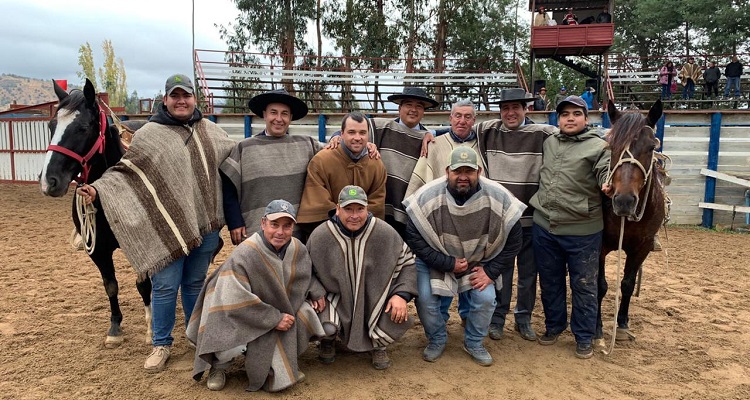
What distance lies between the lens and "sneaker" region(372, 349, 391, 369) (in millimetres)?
3521

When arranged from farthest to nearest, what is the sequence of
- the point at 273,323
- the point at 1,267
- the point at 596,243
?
1. the point at 1,267
2. the point at 596,243
3. the point at 273,323

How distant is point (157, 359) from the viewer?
136 inches

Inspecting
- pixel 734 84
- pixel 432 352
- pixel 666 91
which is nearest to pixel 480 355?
pixel 432 352

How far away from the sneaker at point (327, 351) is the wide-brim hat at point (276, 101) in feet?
5.75

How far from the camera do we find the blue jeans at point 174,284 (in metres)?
3.39

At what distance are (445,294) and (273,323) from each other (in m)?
1.26

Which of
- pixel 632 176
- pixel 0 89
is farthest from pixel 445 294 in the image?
pixel 0 89

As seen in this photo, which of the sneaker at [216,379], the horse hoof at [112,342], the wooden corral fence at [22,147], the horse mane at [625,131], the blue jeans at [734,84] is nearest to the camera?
the sneaker at [216,379]

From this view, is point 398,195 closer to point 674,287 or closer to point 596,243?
point 596,243

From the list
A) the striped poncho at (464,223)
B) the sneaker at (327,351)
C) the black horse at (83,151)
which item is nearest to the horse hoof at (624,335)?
the striped poncho at (464,223)

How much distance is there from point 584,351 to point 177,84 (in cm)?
356

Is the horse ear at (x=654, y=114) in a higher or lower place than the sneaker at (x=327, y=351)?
higher

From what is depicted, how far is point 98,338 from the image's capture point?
4035 mm

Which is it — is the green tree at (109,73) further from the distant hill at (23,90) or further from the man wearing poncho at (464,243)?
the distant hill at (23,90)
